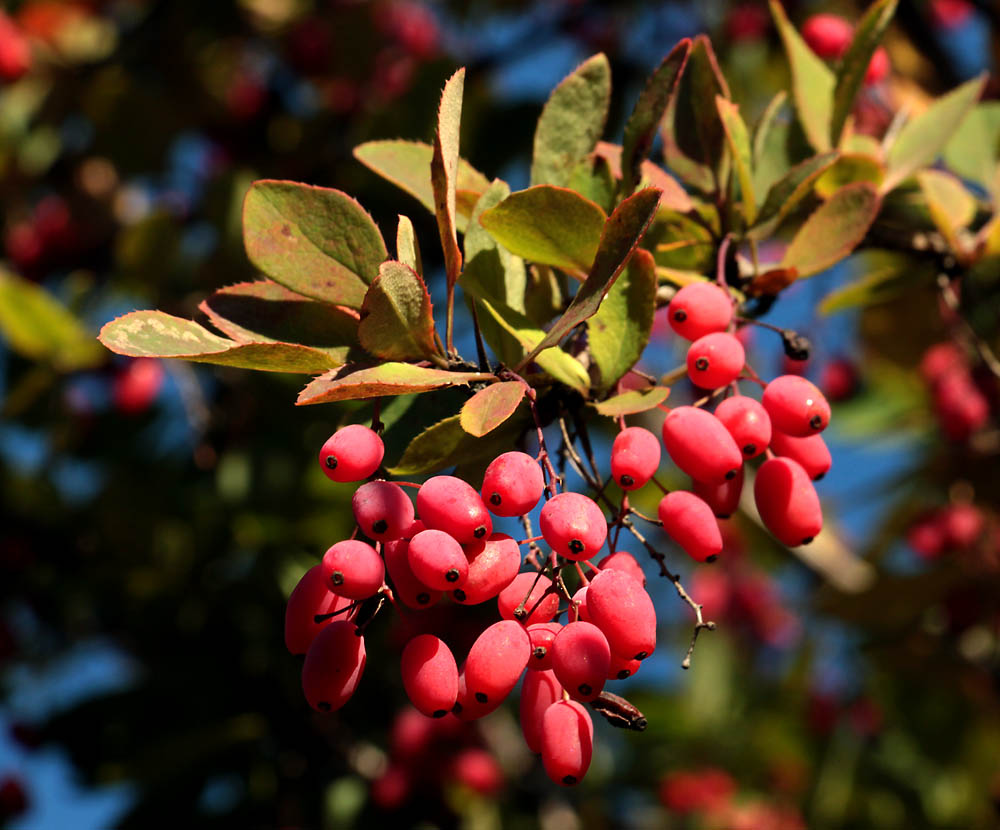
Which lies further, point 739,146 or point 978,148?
point 978,148

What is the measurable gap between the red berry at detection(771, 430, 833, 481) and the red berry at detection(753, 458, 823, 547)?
0.02 meters

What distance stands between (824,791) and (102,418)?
6.76 ft

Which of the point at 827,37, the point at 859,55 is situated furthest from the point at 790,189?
the point at 827,37

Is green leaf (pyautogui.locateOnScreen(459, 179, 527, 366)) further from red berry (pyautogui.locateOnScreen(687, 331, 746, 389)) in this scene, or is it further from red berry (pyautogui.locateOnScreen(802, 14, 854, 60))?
red berry (pyautogui.locateOnScreen(802, 14, 854, 60))

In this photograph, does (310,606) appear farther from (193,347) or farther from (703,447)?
(703,447)

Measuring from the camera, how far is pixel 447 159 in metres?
0.69

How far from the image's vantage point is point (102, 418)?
2217 millimetres

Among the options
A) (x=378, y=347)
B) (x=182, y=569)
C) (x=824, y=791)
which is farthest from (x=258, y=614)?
(x=824, y=791)

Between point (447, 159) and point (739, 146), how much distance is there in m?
0.35

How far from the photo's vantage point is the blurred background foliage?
6.07 feet

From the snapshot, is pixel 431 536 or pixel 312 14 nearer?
pixel 431 536

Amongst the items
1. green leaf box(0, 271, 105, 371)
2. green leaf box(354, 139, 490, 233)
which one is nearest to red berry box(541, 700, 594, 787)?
→ green leaf box(354, 139, 490, 233)

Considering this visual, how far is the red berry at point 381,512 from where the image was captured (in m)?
0.66

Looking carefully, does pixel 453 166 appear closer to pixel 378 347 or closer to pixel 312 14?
pixel 378 347
